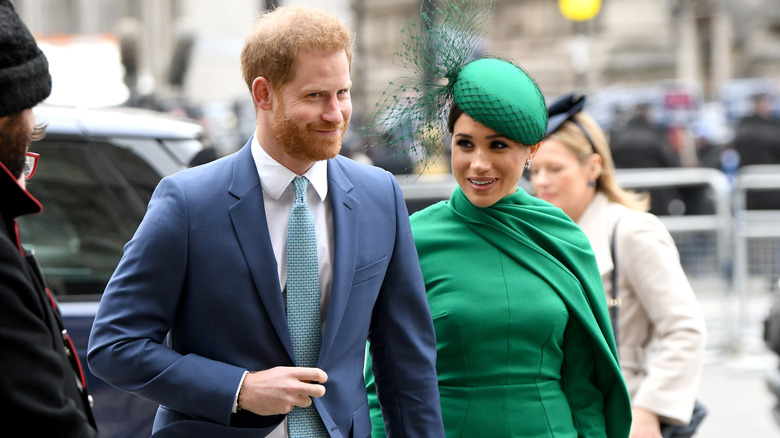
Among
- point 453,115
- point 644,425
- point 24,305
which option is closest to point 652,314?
point 644,425

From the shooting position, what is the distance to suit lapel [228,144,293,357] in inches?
97.3

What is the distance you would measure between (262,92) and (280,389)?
2.33 ft

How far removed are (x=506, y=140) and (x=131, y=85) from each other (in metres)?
9.50

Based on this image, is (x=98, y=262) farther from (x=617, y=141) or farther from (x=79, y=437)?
(x=617, y=141)

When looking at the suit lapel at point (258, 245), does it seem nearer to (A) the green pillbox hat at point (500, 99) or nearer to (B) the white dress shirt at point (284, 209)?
(B) the white dress shirt at point (284, 209)

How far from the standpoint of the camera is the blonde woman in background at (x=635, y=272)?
3.75 meters

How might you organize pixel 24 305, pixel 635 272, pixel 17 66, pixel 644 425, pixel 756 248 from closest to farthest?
pixel 24 305 < pixel 17 66 < pixel 644 425 < pixel 635 272 < pixel 756 248

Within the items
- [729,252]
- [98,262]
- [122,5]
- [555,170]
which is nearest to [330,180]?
[555,170]

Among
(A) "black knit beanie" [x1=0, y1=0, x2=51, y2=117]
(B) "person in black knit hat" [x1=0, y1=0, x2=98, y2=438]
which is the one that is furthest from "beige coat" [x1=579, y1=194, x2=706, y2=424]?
(A) "black knit beanie" [x1=0, y1=0, x2=51, y2=117]

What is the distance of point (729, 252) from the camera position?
29.8 ft

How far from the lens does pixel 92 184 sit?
4.36 m

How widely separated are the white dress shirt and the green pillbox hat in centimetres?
60

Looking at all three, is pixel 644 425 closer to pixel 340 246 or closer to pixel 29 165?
pixel 340 246

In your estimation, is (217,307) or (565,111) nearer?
(217,307)
